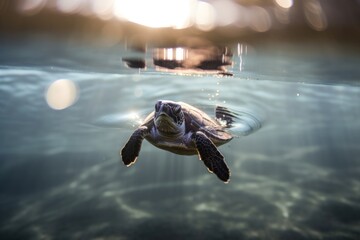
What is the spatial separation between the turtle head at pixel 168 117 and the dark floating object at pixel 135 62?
3590 mm

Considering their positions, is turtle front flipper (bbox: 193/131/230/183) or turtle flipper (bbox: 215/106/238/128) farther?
turtle flipper (bbox: 215/106/238/128)

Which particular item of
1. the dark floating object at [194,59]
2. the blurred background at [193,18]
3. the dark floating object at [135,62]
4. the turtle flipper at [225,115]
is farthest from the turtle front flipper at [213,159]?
the dark floating object at [135,62]

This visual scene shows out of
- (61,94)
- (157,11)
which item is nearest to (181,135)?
(157,11)

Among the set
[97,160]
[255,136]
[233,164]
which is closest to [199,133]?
[233,164]

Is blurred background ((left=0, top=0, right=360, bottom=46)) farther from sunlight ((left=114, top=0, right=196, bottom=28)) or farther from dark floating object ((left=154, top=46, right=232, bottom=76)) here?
dark floating object ((left=154, top=46, right=232, bottom=76))

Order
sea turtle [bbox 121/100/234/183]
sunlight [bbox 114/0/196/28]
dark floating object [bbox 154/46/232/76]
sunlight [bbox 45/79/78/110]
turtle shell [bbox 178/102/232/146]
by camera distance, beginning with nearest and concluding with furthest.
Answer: sea turtle [bbox 121/100/234/183], sunlight [bbox 114/0/196/28], turtle shell [bbox 178/102/232/146], dark floating object [bbox 154/46/232/76], sunlight [bbox 45/79/78/110]

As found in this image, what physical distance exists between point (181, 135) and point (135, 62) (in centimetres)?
393

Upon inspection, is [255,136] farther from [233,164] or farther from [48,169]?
[48,169]

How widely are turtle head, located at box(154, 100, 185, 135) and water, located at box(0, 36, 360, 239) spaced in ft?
6.82

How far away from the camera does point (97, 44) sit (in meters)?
8.59

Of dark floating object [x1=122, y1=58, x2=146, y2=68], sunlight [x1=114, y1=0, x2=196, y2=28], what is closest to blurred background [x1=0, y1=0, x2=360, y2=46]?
sunlight [x1=114, y1=0, x2=196, y2=28]

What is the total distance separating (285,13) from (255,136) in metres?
5.75

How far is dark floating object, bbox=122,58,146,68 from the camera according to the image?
974 cm

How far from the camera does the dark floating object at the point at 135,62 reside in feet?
32.0
